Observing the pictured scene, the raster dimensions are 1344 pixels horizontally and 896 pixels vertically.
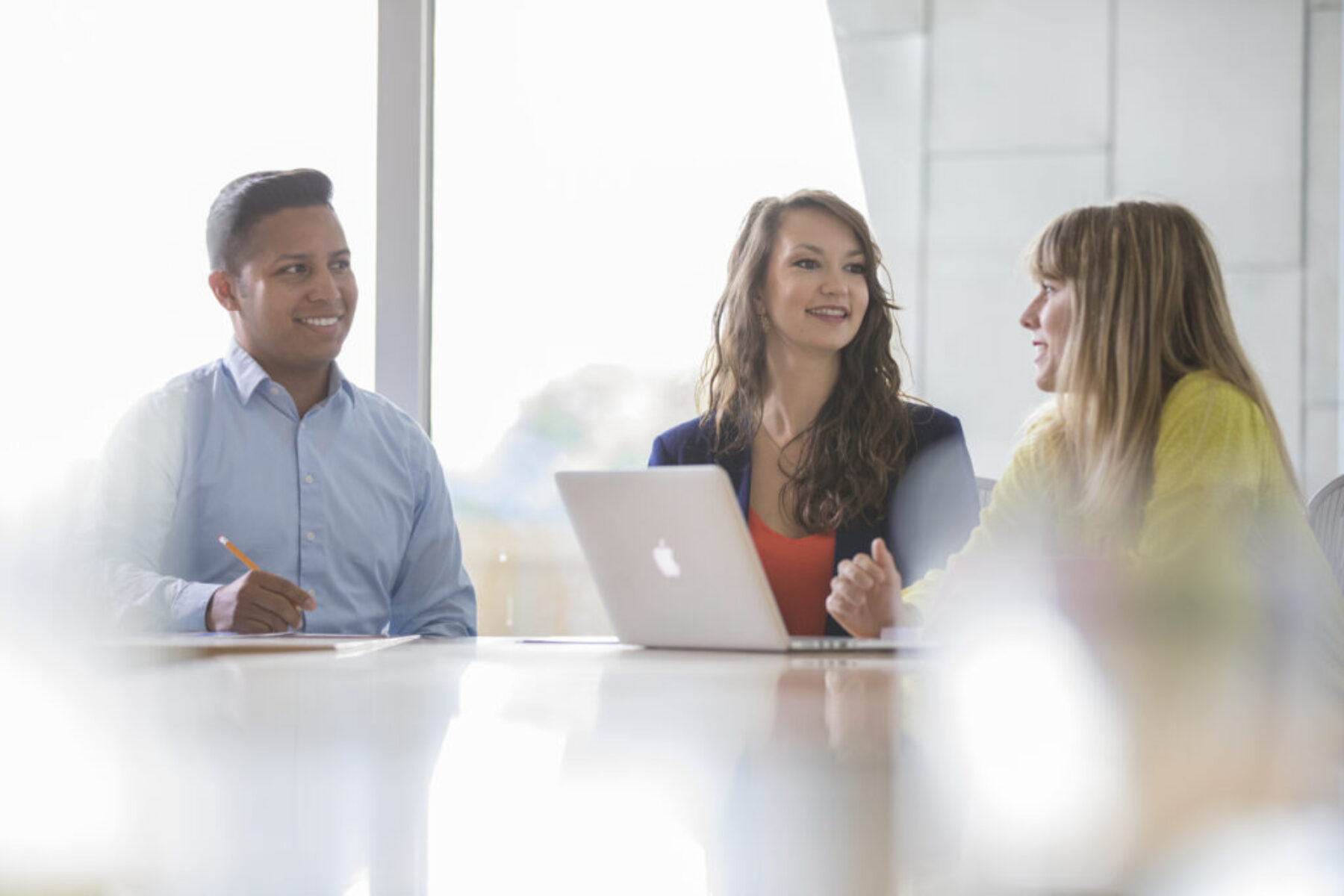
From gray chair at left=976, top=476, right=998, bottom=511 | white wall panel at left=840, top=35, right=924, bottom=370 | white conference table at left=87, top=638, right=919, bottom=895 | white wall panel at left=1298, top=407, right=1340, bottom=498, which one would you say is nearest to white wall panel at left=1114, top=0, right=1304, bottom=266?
white wall panel at left=1298, top=407, right=1340, bottom=498

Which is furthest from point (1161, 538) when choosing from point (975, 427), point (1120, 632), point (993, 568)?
point (975, 427)

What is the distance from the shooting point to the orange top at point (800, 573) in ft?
6.82

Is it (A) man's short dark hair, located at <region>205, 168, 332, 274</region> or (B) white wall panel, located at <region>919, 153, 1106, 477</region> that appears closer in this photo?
(A) man's short dark hair, located at <region>205, 168, 332, 274</region>

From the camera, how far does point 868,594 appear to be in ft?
5.18

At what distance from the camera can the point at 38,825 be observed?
0.42 m

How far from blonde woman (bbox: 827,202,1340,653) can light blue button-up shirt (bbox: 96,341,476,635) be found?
3.07ft

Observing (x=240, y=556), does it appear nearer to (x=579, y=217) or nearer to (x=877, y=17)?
(x=579, y=217)

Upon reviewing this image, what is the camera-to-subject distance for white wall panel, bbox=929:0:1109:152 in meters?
3.30

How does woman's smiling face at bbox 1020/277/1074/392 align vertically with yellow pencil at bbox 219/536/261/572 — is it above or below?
above

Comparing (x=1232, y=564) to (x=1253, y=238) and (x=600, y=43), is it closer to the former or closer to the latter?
(x=1253, y=238)

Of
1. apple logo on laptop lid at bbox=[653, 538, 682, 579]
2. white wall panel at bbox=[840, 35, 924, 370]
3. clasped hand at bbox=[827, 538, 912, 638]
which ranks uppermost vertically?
white wall panel at bbox=[840, 35, 924, 370]

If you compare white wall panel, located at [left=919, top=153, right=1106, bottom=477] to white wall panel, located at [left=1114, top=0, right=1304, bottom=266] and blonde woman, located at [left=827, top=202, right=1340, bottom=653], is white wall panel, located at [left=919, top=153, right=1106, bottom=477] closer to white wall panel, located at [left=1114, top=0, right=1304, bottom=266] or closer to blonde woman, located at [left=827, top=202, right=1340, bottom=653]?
white wall panel, located at [left=1114, top=0, right=1304, bottom=266]

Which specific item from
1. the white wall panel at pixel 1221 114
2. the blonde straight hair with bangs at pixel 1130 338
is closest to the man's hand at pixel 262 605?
the blonde straight hair with bangs at pixel 1130 338

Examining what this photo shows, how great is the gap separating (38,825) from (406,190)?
Answer: 321 centimetres
